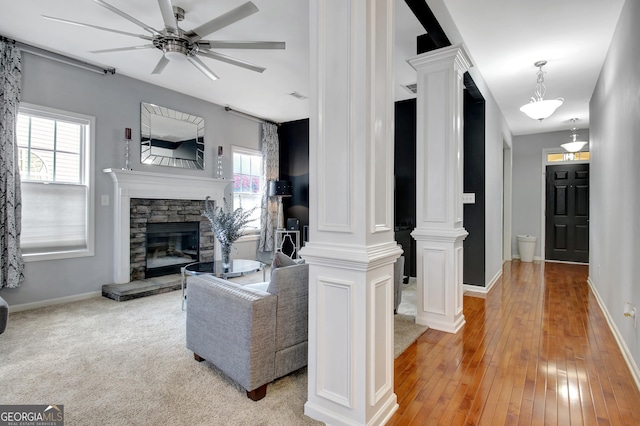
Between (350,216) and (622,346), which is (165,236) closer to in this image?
(350,216)

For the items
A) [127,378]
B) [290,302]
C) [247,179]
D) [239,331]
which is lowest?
[127,378]

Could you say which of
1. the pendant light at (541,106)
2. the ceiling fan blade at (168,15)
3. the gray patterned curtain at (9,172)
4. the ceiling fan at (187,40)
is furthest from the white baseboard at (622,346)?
the gray patterned curtain at (9,172)

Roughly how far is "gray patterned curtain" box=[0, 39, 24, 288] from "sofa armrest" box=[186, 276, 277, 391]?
2618 millimetres

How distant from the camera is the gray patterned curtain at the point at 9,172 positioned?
132 inches

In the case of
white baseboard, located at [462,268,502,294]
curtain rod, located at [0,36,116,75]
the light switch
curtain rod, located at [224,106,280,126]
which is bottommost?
white baseboard, located at [462,268,502,294]

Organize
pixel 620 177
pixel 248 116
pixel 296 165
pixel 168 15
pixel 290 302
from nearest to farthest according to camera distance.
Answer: pixel 290 302, pixel 168 15, pixel 620 177, pixel 248 116, pixel 296 165

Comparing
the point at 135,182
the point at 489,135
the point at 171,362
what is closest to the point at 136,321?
the point at 171,362

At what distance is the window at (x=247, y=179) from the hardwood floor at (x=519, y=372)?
13.6 ft

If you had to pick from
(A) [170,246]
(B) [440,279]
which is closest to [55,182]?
(A) [170,246]

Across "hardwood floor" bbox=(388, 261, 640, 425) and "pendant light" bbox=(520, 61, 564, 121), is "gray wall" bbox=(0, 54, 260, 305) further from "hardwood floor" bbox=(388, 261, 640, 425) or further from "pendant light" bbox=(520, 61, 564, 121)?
"pendant light" bbox=(520, 61, 564, 121)

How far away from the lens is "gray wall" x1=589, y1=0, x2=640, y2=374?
2363 millimetres

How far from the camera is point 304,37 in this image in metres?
3.43

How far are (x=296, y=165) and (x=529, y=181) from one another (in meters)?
5.01

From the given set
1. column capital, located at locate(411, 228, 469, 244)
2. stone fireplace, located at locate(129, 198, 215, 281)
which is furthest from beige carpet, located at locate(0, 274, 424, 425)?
stone fireplace, located at locate(129, 198, 215, 281)
